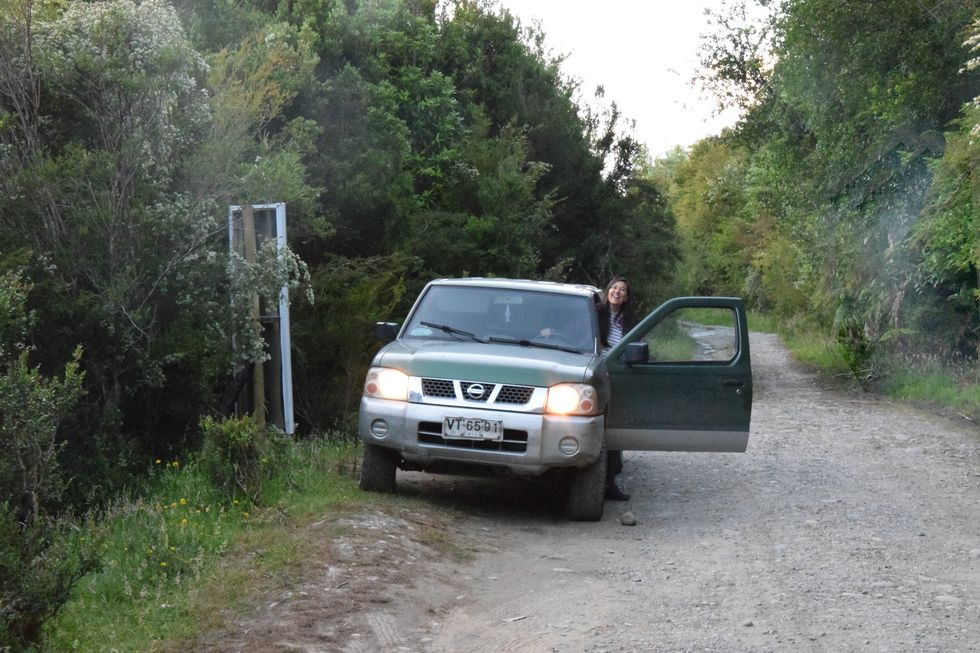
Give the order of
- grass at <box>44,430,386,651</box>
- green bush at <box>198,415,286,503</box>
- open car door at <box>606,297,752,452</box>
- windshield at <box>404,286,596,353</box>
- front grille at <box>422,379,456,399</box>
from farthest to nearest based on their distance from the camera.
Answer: windshield at <box>404,286,596,353</box>, open car door at <box>606,297,752,452</box>, front grille at <box>422,379,456,399</box>, green bush at <box>198,415,286,503</box>, grass at <box>44,430,386,651</box>

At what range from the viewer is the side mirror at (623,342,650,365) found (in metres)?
10.7

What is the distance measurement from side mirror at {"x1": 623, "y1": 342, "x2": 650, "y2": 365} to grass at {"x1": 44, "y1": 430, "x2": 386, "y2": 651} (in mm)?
2501

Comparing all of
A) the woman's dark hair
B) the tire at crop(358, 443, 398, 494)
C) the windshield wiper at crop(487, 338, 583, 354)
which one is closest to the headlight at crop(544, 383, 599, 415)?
the windshield wiper at crop(487, 338, 583, 354)

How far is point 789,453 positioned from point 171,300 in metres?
7.59

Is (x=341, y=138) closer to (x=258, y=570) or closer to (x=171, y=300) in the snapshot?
(x=171, y=300)

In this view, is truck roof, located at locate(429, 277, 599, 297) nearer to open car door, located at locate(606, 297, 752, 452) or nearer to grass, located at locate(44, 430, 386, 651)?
open car door, located at locate(606, 297, 752, 452)

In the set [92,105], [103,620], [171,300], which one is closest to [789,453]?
[171,300]

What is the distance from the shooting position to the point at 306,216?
1905 centimetres

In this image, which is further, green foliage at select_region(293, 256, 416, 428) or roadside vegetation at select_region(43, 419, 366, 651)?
green foliage at select_region(293, 256, 416, 428)

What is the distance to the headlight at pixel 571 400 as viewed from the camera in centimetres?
982

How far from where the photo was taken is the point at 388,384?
10.1 metres

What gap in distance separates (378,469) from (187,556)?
2.84m

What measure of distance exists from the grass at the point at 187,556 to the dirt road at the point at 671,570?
335mm

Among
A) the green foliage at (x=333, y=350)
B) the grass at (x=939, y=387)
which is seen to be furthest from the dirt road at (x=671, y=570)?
the grass at (x=939, y=387)
